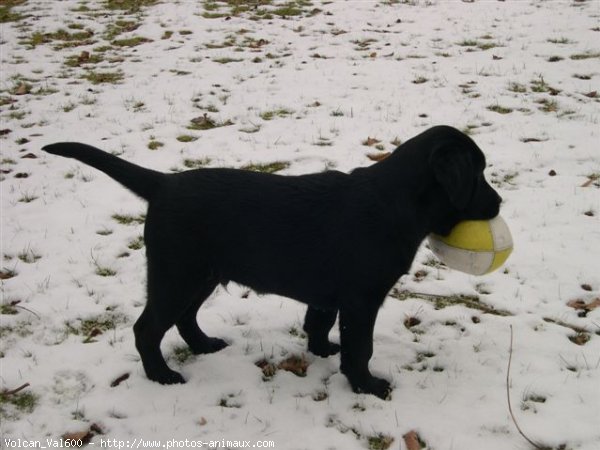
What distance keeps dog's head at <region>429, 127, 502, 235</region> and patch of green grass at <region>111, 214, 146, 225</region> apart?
119 inches

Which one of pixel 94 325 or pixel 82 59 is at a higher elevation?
pixel 82 59

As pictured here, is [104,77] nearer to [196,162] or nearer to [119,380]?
[196,162]

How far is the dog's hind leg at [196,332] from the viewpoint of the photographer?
3.37 metres

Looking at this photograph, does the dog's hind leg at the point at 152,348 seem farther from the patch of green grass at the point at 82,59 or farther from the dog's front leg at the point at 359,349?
the patch of green grass at the point at 82,59

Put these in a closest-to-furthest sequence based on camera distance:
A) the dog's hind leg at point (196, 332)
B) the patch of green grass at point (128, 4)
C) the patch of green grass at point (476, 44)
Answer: the dog's hind leg at point (196, 332), the patch of green grass at point (476, 44), the patch of green grass at point (128, 4)

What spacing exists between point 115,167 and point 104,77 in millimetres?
6341

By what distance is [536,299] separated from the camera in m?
3.88

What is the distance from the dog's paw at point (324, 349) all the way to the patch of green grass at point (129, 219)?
7.53 feet

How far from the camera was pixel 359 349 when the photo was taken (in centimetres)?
303

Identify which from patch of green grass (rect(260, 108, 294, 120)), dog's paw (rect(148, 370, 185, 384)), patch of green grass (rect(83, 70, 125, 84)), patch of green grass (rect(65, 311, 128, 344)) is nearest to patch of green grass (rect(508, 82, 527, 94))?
patch of green grass (rect(260, 108, 294, 120))

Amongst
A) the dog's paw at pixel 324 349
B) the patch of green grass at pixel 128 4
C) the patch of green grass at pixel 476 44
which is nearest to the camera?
the dog's paw at pixel 324 349

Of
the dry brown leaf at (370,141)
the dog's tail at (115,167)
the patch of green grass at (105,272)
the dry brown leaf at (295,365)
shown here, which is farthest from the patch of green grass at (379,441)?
the dry brown leaf at (370,141)

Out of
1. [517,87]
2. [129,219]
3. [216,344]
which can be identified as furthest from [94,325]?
[517,87]

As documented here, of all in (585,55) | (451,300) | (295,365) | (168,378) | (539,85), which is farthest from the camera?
(585,55)
